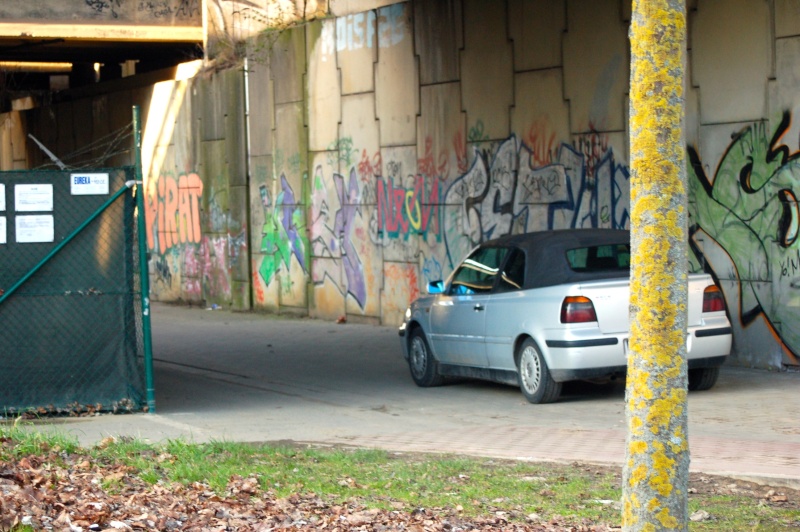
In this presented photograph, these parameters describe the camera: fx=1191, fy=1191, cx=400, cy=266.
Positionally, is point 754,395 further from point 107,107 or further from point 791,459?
point 107,107

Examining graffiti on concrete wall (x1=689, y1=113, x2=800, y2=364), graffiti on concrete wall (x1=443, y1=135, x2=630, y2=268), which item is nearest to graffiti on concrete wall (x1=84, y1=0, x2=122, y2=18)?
graffiti on concrete wall (x1=443, y1=135, x2=630, y2=268)

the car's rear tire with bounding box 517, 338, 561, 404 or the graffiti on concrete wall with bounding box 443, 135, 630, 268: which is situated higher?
the graffiti on concrete wall with bounding box 443, 135, 630, 268

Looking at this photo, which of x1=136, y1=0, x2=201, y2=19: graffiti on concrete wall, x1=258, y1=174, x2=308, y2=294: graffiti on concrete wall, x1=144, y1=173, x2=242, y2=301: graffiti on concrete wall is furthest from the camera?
x1=144, y1=173, x2=242, y2=301: graffiti on concrete wall

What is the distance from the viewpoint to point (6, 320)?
10977 millimetres

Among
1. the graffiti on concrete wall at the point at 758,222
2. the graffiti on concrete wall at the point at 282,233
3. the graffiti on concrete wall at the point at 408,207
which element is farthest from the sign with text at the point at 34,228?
the graffiti on concrete wall at the point at 282,233

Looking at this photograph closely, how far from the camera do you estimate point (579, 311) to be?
36.1 ft

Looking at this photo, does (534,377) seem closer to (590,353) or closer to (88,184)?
(590,353)

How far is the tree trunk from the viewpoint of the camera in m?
4.72

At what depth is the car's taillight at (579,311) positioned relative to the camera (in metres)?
11.0

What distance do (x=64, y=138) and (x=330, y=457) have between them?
25.5 meters

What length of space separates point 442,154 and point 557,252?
752 centimetres

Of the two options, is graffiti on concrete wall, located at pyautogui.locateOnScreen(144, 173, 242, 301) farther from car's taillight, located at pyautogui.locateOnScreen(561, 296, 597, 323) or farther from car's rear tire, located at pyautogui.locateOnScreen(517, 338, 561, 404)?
car's taillight, located at pyautogui.locateOnScreen(561, 296, 597, 323)

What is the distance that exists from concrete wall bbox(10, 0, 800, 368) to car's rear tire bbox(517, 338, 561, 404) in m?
3.42

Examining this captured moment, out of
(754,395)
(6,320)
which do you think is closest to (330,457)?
(6,320)
